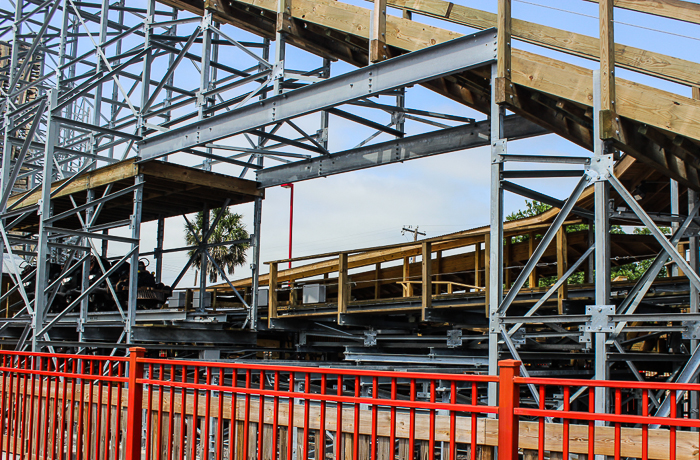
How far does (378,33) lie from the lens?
9258 mm

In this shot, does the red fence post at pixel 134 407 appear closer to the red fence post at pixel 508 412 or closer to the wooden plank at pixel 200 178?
the red fence post at pixel 508 412

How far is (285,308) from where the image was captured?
1451cm

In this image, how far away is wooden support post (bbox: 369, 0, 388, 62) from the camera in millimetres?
9219

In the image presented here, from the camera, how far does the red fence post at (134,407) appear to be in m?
6.35

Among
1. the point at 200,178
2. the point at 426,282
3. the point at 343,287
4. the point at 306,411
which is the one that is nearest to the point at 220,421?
the point at 306,411

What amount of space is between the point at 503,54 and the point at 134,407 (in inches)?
205

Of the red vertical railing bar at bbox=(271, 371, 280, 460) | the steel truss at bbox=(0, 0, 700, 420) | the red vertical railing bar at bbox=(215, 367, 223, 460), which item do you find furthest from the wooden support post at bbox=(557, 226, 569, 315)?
the red vertical railing bar at bbox=(215, 367, 223, 460)

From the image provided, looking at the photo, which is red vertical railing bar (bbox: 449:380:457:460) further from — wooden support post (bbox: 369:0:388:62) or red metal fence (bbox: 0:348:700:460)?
wooden support post (bbox: 369:0:388:62)

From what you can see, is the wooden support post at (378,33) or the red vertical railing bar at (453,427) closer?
the red vertical railing bar at (453,427)

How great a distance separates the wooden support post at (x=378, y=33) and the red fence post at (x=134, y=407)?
16.1 ft

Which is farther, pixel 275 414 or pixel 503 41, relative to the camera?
pixel 503 41

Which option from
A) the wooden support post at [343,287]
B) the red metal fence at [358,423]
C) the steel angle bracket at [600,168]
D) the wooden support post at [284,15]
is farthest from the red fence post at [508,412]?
the wooden support post at [343,287]

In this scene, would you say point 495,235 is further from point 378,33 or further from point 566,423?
point 566,423

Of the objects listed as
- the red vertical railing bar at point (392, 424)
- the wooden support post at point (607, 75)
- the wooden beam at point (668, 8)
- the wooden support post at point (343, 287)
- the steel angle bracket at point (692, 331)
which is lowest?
the red vertical railing bar at point (392, 424)
